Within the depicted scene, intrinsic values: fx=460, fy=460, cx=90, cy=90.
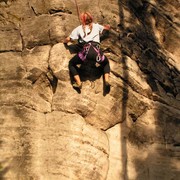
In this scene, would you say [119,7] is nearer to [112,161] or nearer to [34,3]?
[34,3]

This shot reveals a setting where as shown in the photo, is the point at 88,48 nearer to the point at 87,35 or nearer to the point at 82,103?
the point at 87,35

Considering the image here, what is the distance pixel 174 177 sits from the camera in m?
12.9

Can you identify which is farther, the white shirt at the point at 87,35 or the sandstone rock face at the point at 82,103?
the white shirt at the point at 87,35

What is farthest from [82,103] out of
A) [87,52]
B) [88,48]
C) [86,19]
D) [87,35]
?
[86,19]

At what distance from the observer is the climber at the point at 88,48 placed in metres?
12.3

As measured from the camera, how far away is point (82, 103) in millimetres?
12477

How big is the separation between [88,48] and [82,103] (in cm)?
150

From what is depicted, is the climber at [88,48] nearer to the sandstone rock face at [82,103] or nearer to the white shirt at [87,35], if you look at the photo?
the white shirt at [87,35]

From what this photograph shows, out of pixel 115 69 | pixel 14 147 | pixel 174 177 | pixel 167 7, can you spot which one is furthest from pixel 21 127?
pixel 167 7

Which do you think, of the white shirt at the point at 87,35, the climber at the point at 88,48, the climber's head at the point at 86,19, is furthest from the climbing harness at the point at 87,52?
the climber's head at the point at 86,19

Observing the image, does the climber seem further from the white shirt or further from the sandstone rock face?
the sandstone rock face

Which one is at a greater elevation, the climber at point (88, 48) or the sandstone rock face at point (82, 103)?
the climber at point (88, 48)

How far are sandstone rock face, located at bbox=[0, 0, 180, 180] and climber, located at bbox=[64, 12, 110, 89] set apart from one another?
14.5 inches

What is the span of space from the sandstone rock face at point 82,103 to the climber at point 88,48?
1.21 feet
